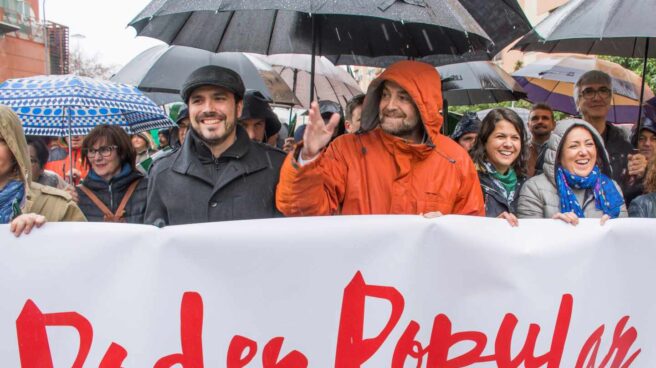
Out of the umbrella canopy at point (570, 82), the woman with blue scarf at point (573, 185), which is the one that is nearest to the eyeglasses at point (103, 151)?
the woman with blue scarf at point (573, 185)

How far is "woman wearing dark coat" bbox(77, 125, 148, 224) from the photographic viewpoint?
3.64 m

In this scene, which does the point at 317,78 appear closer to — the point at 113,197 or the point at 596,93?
the point at 596,93

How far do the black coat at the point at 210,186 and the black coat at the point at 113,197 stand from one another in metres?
0.87

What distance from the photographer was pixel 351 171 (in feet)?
8.98

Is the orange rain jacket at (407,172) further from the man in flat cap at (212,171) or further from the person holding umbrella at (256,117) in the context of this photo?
the person holding umbrella at (256,117)

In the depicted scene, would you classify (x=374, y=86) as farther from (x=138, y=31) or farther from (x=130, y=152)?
(x=130, y=152)

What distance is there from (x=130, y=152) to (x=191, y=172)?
1.22 meters

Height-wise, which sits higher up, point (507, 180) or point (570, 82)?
point (570, 82)

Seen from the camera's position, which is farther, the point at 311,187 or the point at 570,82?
the point at 570,82

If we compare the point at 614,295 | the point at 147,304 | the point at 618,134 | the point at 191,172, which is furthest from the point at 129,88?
the point at 618,134

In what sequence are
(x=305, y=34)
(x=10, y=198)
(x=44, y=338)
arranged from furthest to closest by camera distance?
1. (x=305, y=34)
2. (x=10, y=198)
3. (x=44, y=338)

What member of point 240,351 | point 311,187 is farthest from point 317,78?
point 240,351

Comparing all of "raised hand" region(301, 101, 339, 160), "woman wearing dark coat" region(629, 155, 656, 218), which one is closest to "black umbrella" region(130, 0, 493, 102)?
"raised hand" region(301, 101, 339, 160)

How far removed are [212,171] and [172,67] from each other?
7.70ft
